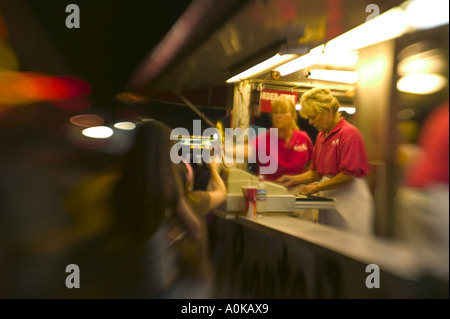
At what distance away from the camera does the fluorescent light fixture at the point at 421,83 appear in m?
1.99

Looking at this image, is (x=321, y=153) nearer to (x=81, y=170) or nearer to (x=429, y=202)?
(x=429, y=202)

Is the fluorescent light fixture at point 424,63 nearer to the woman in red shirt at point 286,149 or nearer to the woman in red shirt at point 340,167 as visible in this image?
the woman in red shirt at point 340,167

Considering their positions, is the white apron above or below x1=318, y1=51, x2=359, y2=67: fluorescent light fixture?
below

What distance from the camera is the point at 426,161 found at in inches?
54.5

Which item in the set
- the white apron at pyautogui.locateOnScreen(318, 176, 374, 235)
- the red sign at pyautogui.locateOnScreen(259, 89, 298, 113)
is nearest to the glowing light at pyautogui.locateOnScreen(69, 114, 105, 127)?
the white apron at pyautogui.locateOnScreen(318, 176, 374, 235)

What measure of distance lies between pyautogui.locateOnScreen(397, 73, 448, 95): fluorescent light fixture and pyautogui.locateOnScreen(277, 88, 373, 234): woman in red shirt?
461mm

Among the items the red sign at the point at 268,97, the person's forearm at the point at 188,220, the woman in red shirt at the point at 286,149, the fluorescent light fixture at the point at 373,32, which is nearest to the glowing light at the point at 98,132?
the person's forearm at the point at 188,220

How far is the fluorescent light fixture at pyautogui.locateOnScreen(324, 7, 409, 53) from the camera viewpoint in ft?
7.55

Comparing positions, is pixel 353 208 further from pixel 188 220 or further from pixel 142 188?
pixel 142 188

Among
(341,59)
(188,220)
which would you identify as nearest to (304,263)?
(188,220)

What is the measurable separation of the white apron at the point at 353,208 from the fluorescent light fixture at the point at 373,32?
100 cm

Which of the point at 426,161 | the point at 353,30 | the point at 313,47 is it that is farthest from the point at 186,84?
the point at 426,161

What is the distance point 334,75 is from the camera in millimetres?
3762

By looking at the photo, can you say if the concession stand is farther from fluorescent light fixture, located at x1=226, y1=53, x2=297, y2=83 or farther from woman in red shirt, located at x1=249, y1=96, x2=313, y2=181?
woman in red shirt, located at x1=249, y1=96, x2=313, y2=181
